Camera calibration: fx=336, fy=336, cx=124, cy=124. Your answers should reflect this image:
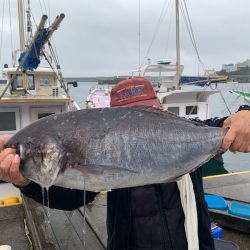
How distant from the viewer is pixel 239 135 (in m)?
2.00

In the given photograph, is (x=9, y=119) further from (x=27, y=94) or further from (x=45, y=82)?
(x=45, y=82)

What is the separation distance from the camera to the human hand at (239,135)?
1.99 metres

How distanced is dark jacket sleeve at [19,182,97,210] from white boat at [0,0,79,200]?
21.2ft

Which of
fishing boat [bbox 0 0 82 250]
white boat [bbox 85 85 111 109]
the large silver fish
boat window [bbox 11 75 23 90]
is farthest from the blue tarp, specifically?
white boat [bbox 85 85 111 109]

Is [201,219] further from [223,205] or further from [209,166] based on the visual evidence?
[209,166]

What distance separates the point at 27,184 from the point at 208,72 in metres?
20.7

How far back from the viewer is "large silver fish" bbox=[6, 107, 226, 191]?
180cm

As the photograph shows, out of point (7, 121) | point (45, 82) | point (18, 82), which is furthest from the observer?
point (45, 82)

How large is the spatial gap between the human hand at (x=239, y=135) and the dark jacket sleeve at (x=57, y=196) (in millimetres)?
961

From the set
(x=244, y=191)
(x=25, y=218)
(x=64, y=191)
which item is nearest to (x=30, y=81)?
(x=25, y=218)

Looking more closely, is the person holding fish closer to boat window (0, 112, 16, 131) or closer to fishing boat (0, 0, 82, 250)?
fishing boat (0, 0, 82, 250)

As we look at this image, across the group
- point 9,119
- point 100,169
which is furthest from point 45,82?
point 100,169

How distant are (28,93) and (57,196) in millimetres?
9718

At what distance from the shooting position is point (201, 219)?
7.75 feet
